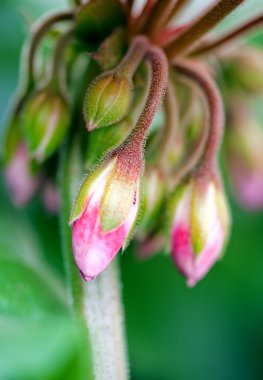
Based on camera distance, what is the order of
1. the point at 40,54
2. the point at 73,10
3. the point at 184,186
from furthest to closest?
1. the point at 40,54
2. the point at 73,10
3. the point at 184,186

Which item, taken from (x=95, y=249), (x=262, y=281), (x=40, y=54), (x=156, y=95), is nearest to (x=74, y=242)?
(x=95, y=249)

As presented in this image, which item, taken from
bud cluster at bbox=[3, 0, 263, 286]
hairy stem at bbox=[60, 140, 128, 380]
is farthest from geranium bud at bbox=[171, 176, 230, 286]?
hairy stem at bbox=[60, 140, 128, 380]

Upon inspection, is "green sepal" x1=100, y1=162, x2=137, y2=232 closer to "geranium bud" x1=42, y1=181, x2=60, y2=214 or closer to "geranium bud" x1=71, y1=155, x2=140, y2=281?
"geranium bud" x1=71, y1=155, x2=140, y2=281

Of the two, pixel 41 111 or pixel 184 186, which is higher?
pixel 41 111

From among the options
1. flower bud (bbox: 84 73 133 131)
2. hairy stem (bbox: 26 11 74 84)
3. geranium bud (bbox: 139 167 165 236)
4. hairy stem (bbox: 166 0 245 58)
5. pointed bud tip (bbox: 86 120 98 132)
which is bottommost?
geranium bud (bbox: 139 167 165 236)

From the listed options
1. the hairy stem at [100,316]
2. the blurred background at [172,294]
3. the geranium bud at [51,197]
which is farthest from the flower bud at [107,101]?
the blurred background at [172,294]

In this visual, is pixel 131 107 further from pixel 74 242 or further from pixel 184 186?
pixel 74 242

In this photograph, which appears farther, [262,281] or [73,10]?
[262,281]
